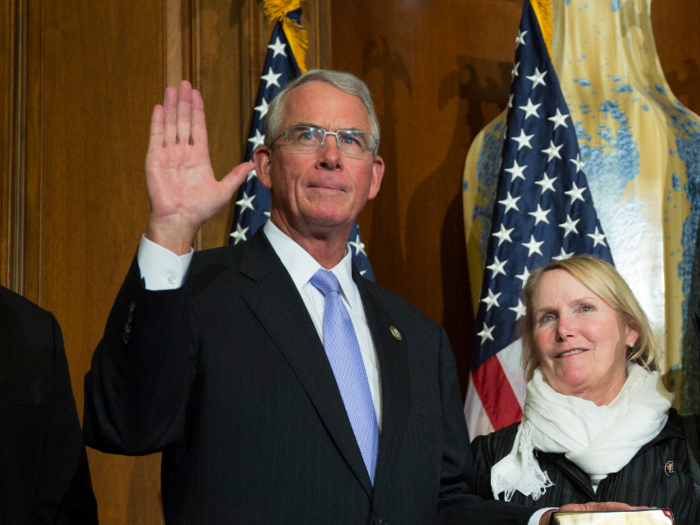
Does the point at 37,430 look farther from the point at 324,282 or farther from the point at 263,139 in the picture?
the point at 263,139

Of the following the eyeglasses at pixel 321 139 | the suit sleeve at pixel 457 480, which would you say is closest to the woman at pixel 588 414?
the suit sleeve at pixel 457 480

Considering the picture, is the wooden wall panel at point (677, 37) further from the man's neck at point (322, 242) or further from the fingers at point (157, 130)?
the fingers at point (157, 130)

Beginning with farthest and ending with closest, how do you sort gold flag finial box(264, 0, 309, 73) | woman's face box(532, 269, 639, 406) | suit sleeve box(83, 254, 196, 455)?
gold flag finial box(264, 0, 309, 73)
woman's face box(532, 269, 639, 406)
suit sleeve box(83, 254, 196, 455)

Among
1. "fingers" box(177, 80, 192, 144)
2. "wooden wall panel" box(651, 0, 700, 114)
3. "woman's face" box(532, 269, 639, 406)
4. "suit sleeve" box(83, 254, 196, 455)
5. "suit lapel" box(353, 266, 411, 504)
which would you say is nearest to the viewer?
"suit sleeve" box(83, 254, 196, 455)

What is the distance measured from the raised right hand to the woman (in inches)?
41.4

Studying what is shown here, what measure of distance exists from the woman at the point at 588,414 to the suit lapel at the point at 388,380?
503mm

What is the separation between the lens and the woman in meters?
1.85

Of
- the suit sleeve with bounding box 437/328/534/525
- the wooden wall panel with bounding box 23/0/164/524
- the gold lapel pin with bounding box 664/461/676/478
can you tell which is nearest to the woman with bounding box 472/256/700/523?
the gold lapel pin with bounding box 664/461/676/478

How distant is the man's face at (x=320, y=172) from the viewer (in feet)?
5.57

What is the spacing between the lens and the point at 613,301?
2.05m

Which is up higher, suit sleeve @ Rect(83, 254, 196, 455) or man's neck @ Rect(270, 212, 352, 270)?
man's neck @ Rect(270, 212, 352, 270)

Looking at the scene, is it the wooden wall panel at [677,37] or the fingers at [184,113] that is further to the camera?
the wooden wall panel at [677,37]

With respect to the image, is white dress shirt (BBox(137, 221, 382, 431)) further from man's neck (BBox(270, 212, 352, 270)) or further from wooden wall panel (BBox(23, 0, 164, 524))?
wooden wall panel (BBox(23, 0, 164, 524))

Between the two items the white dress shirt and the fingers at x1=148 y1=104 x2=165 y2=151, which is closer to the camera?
the fingers at x1=148 y1=104 x2=165 y2=151
